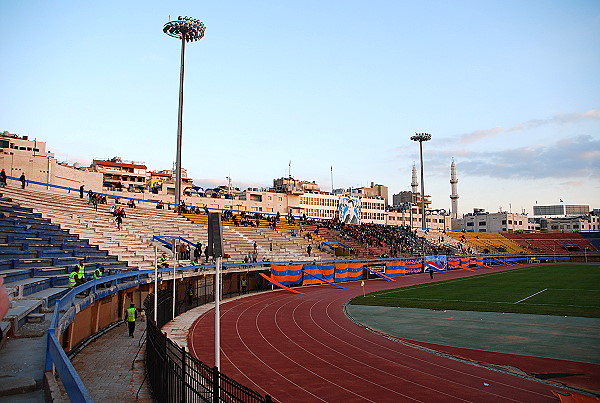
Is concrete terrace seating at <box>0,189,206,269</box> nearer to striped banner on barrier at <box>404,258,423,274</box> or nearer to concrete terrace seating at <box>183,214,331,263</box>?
concrete terrace seating at <box>183,214,331,263</box>

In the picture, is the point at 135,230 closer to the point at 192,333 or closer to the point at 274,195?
the point at 192,333

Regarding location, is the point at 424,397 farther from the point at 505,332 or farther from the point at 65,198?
the point at 65,198

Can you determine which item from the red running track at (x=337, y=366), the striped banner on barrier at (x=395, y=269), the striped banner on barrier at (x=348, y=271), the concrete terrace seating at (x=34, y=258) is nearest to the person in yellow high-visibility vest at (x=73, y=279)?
the concrete terrace seating at (x=34, y=258)

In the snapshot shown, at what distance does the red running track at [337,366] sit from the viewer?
37.6ft

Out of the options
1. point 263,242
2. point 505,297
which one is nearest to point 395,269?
point 263,242

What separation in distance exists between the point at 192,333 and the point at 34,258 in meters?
7.85

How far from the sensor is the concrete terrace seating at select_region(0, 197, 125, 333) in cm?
1280

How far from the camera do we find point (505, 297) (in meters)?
30.3

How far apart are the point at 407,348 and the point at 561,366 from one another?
4888 millimetres

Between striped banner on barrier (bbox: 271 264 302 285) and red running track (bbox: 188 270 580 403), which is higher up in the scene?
striped banner on barrier (bbox: 271 264 302 285)

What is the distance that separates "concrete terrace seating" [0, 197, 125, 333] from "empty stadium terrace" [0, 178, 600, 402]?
3.4 inches

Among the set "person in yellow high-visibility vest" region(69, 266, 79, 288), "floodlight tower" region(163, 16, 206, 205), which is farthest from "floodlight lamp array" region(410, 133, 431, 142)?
"person in yellow high-visibility vest" region(69, 266, 79, 288)

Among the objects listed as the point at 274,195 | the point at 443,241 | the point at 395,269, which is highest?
the point at 274,195

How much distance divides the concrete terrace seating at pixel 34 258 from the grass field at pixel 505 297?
1695cm
